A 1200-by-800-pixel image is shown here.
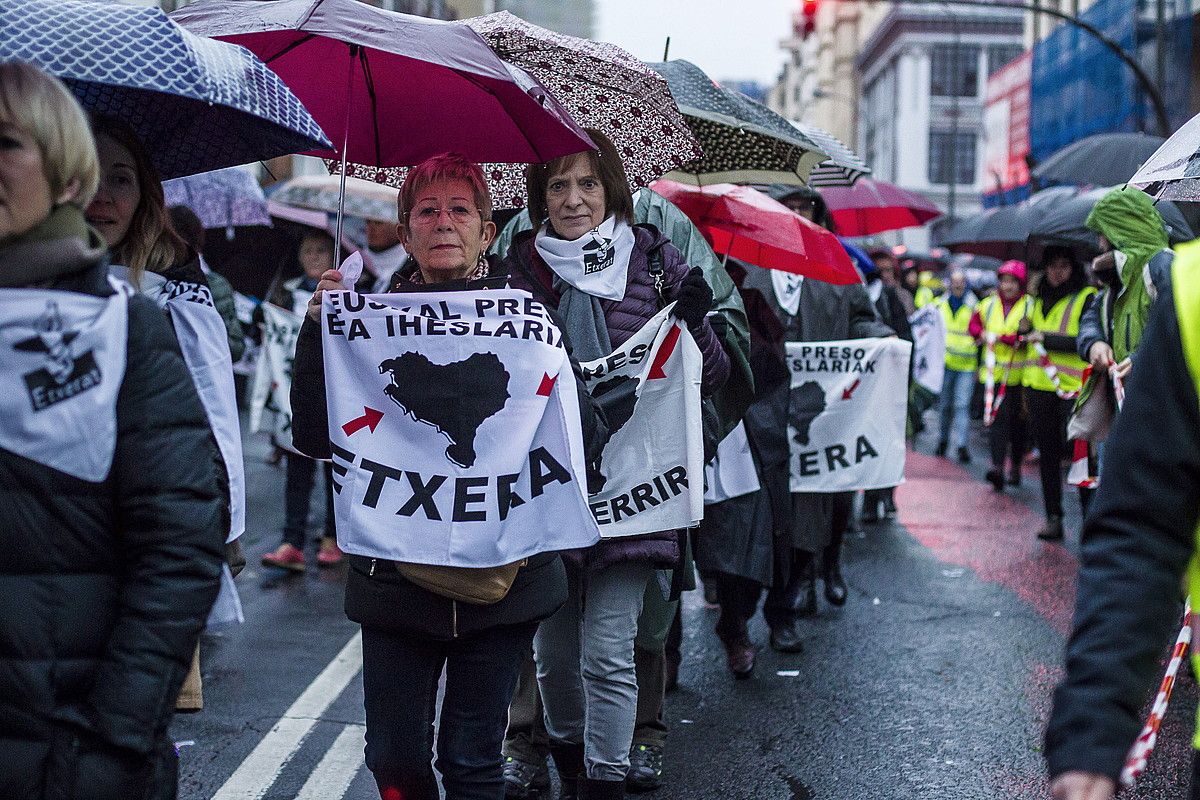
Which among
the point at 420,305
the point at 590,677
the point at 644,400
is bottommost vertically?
the point at 590,677

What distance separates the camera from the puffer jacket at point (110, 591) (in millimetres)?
2301

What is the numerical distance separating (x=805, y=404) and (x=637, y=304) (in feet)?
10.6

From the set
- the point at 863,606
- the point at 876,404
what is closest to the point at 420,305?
the point at 876,404

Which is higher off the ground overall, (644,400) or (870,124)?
(870,124)

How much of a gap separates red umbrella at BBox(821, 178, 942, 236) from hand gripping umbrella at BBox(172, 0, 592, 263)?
7168mm

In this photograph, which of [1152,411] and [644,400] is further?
[644,400]

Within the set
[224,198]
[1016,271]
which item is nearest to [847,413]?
[224,198]

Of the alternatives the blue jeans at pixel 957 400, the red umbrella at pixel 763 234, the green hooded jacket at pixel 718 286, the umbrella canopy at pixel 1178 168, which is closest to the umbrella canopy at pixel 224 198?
the red umbrella at pixel 763 234

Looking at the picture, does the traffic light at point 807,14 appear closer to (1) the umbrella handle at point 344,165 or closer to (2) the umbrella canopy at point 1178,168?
(2) the umbrella canopy at point 1178,168

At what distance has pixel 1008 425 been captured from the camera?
1288cm

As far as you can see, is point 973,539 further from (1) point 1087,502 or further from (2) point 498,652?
(2) point 498,652

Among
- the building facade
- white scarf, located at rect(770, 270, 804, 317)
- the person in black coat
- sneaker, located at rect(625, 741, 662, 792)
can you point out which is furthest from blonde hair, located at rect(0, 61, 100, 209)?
the building facade

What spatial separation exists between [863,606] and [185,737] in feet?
13.6

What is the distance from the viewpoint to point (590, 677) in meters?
4.31
